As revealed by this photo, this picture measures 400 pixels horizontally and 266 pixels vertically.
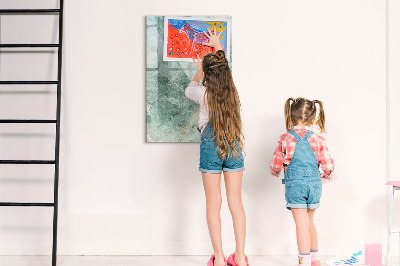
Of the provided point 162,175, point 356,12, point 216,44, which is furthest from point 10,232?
point 356,12

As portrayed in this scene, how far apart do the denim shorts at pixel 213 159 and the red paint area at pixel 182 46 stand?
73 centimetres

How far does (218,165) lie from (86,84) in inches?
47.4

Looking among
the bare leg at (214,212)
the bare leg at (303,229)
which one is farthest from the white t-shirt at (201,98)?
the bare leg at (303,229)

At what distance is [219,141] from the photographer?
9.48 feet

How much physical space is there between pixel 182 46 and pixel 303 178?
1276 millimetres

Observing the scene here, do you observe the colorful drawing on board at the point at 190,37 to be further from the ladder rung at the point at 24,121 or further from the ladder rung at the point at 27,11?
the ladder rung at the point at 24,121

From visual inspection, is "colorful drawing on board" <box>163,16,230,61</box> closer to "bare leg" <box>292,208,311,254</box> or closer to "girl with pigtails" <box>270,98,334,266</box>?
"girl with pigtails" <box>270,98,334,266</box>

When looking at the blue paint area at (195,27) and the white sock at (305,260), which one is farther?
the blue paint area at (195,27)

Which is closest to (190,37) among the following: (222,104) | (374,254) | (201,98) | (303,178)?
(201,98)

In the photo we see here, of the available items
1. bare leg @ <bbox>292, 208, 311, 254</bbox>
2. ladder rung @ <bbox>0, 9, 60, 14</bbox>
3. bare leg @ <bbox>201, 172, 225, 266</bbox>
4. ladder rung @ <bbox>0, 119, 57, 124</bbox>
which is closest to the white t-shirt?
bare leg @ <bbox>201, 172, 225, 266</bbox>

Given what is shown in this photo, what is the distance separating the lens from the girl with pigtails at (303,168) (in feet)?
9.55

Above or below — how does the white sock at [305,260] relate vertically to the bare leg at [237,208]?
below

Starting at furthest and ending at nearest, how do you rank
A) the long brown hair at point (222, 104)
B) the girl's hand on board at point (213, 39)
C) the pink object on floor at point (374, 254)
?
1. the girl's hand on board at point (213, 39)
2. the pink object on floor at point (374, 254)
3. the long brown hair at point (222, 104)

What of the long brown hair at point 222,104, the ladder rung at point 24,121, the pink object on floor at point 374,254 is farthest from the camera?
the ladder rung at point 24,121
